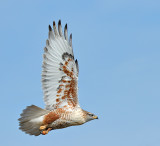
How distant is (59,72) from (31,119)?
1736 mm

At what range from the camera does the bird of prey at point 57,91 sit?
22.0m

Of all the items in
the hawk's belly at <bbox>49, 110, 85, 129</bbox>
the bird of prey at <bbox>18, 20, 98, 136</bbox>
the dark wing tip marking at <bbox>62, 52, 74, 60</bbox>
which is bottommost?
the hawk's belly at <bbox>49, 110, 85, 129</bbox>

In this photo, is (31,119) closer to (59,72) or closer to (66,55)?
(59,72)

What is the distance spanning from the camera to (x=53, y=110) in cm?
2219

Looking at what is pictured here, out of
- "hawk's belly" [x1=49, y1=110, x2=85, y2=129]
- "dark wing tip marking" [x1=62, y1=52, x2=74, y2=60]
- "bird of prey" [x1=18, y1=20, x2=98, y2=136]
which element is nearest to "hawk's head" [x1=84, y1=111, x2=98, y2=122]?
"bird of prey" [x1=18, y1=20, x2=98, y2=136]

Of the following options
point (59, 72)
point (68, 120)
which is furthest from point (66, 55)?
point (68, 120)

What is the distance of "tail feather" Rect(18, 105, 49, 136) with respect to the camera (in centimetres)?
2203

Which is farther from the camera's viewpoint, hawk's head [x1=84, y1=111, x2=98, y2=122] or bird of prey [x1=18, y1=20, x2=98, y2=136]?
hawk's head [x1=84, y1=111, x2=98, y2=122]

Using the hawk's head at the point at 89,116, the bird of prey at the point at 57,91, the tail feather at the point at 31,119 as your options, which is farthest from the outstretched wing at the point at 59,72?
the hawk's head at the point at 89,116

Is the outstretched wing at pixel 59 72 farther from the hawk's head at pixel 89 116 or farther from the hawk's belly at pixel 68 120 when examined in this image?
the hawk's head at pixel 89 116

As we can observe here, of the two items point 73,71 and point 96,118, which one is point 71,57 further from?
point 96,118

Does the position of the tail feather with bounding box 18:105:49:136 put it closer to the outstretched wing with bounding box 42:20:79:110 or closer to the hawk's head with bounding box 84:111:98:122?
the outstretched wing with bounding box 42:20:79:110

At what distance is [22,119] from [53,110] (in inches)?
40.2

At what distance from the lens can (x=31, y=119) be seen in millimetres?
22141
